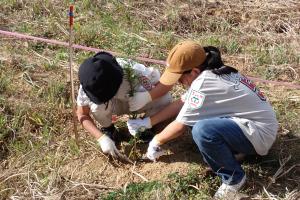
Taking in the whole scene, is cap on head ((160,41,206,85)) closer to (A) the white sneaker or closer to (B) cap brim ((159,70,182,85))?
(B) cap brim ((159,70,182,85))

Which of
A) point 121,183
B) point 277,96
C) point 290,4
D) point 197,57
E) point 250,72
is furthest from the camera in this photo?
point 290,4

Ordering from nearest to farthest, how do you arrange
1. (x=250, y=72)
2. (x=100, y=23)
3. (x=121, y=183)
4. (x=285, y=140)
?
(x=121, y=183)
(x=285, y=140)
(x=250, y=72)
(x=100, y=23)

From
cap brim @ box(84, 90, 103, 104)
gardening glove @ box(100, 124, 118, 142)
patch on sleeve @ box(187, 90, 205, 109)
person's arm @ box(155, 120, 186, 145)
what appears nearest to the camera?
patch on sleeve @ box(187, 90, 205, 109)

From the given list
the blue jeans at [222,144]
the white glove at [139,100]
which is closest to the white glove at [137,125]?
the white glove at [139,100]

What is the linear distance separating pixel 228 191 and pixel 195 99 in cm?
56

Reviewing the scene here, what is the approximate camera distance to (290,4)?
543cm

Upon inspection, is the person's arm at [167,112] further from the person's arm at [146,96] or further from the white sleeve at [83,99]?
the white sleeve at [83,99]

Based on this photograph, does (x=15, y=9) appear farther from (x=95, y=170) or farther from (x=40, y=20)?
(x=95, y=170)

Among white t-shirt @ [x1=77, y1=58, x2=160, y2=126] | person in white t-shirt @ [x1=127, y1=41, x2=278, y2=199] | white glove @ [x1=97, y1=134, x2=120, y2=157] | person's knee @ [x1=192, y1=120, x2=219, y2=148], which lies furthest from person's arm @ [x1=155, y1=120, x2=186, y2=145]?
white t-shirt @ [x1=77, y1=58, x2=160, y2=126]

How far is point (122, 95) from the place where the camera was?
11.2ft

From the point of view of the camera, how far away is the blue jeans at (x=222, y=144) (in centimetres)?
292

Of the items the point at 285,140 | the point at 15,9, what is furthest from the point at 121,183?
the point at 15,9

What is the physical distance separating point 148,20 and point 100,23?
1.60 feet

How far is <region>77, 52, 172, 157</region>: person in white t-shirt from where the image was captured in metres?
3.10
